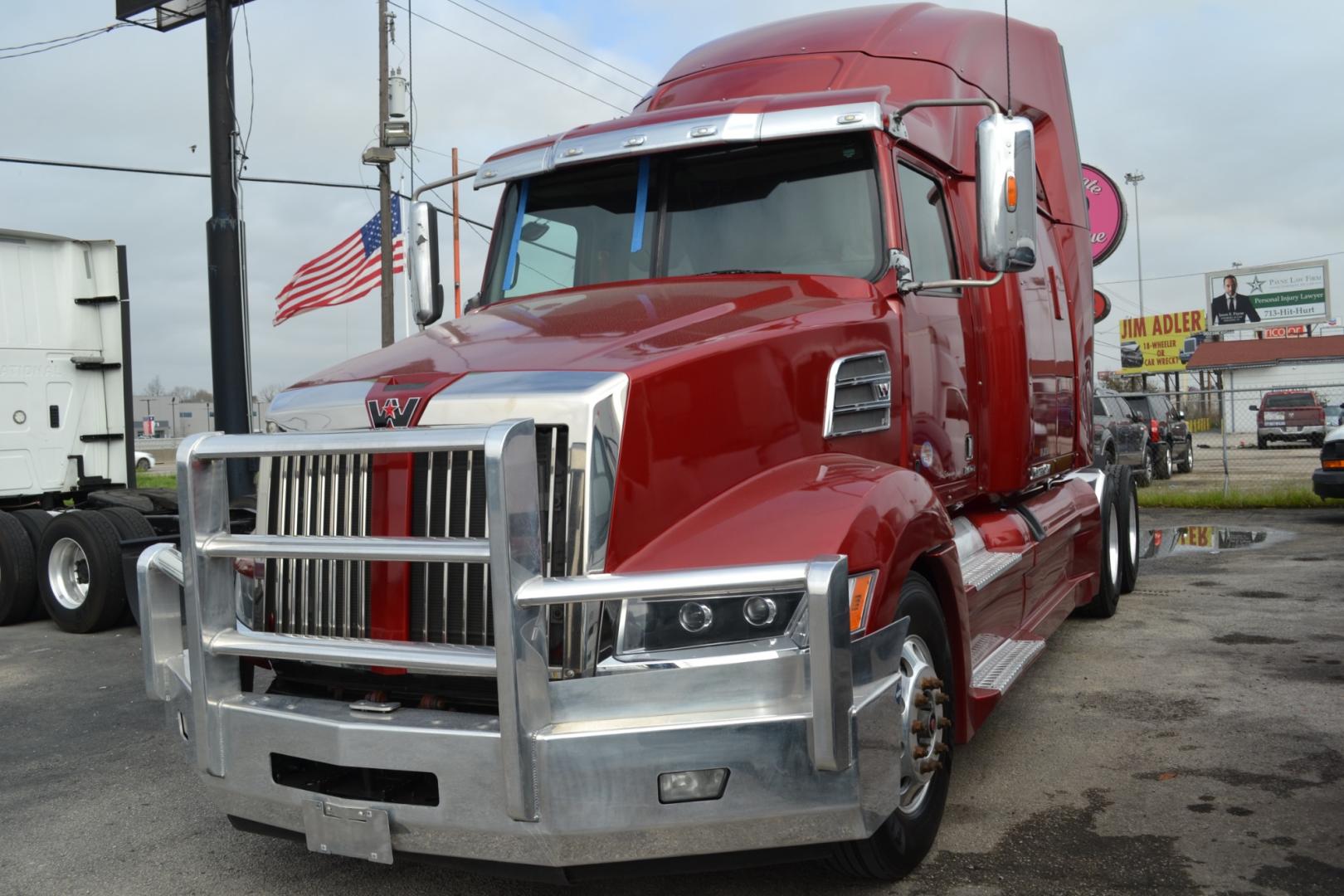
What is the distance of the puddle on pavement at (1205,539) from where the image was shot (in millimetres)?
12070

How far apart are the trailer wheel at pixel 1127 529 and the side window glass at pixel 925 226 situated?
4346 mm

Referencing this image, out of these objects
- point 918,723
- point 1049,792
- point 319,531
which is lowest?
point 1049,792

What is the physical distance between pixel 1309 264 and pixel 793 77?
64.1 meters

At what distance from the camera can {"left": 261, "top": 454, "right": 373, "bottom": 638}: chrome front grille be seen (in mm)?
3371

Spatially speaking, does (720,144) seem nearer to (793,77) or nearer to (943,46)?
(793,77)

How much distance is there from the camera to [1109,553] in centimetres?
834

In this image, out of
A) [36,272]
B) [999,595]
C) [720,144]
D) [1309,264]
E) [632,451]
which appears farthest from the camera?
[1309,264]

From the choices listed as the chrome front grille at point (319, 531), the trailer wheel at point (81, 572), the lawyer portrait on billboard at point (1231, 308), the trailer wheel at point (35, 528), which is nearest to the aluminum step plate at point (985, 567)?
the chrome front grille at point (319, 531)

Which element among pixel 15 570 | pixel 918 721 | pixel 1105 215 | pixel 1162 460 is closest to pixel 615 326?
pixel 918 721

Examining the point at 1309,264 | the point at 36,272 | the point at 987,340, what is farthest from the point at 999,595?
the point at 1309,264

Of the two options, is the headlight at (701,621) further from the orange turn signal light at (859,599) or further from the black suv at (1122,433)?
the black suv at (1122,433)

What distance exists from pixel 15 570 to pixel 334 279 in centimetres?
1016

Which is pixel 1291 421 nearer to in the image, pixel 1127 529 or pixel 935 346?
pixel 1127 529

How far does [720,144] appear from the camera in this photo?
4676 mm
